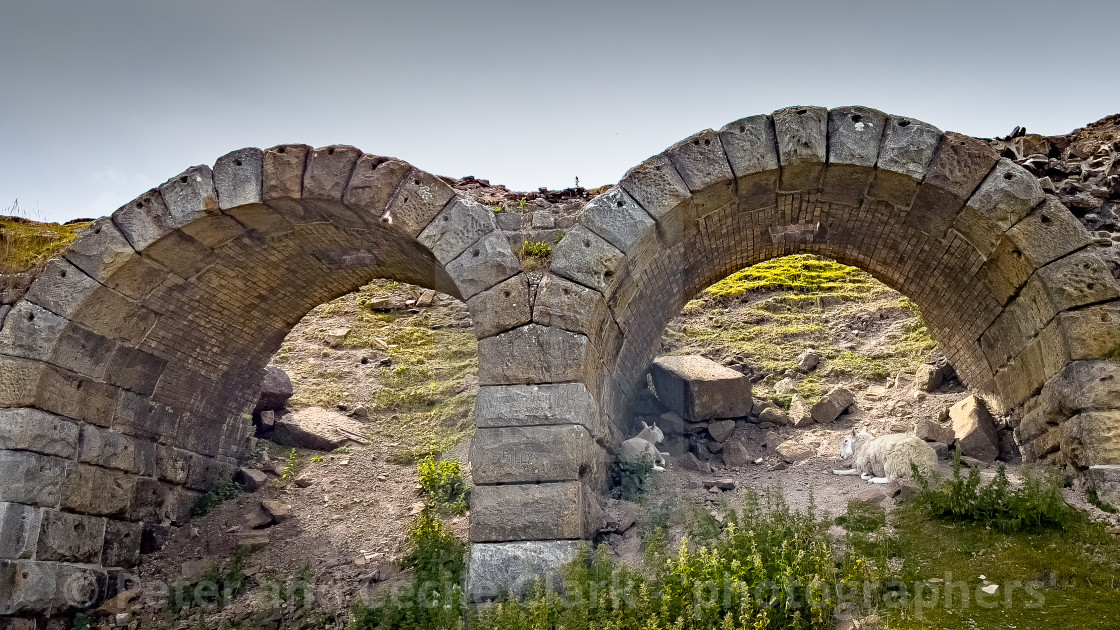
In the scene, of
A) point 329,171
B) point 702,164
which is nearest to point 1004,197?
point 702,164

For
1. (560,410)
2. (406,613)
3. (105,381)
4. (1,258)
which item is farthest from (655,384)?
(1,258)

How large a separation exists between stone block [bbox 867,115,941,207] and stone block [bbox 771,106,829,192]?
15.8 inches

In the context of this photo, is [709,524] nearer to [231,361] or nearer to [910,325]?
[231,361]

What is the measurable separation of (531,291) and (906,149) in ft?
9.05

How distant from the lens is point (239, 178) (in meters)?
5.75

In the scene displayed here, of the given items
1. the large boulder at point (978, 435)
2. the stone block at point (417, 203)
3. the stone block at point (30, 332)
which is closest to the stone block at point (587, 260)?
the stone block at point (417, 203)

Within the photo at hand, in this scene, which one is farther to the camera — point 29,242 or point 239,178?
point 29,242

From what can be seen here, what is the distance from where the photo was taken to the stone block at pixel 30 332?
5.71 m

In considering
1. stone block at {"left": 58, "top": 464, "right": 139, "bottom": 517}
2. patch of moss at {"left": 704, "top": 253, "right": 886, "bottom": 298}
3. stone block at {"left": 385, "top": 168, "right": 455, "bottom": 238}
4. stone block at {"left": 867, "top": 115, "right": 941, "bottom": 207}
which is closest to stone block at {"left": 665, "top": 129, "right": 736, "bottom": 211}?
stone block at {"left": 867, "top": 115, "right": 941, "bottom": 207}

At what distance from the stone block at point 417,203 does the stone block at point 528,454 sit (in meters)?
1.57

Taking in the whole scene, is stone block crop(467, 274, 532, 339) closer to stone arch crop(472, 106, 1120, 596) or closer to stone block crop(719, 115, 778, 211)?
stone arch crop(472, 106, 1120, 596)

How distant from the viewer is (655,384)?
822 centimetres

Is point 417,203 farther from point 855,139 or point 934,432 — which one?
point 934,432

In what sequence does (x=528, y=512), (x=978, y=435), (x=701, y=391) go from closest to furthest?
1. (x=528, y=512)
2. (x=978, y=435)
3. (x=701, y=391)
